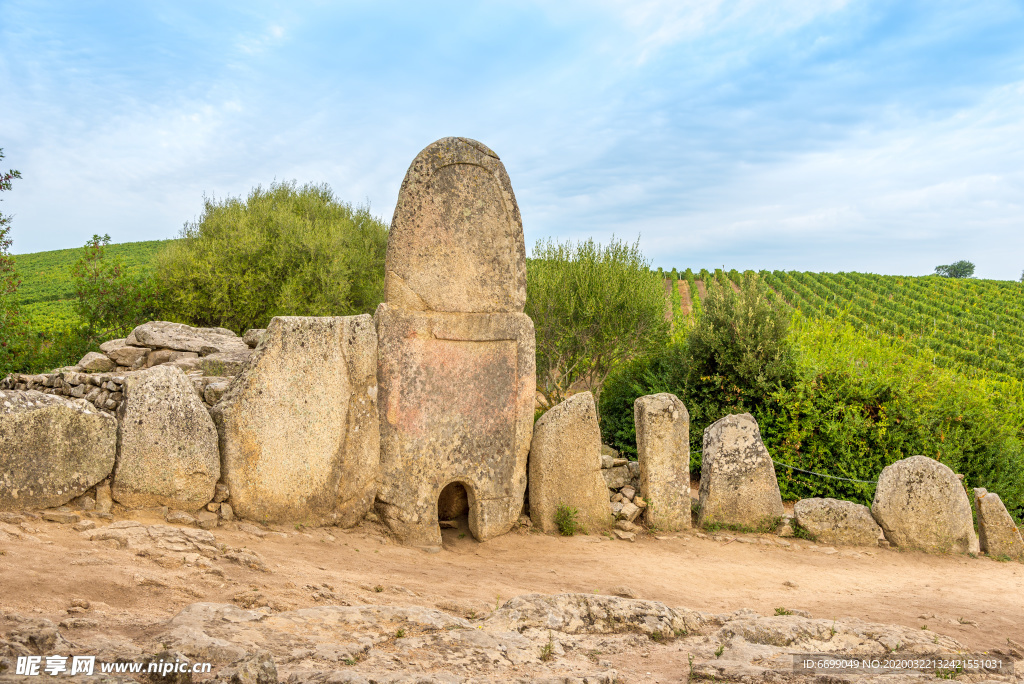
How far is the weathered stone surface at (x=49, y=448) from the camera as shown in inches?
226

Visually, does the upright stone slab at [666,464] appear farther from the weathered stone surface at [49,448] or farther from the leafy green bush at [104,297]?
the leafy green bush at [104,297]

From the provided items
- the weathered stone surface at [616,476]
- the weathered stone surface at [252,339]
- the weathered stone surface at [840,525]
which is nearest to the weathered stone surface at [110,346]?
the weathered stone surface at [252,339]

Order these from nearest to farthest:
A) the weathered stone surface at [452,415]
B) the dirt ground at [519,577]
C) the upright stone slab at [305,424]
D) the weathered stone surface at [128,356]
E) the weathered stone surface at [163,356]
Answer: the dirt ground at [519,577] → the upright stone slab at [305,424] → the weathered stone surface at [452,415] → the weathered stone surface at [163,356] → the weathered stone surface at [128,356]

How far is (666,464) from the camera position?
8.97 meters

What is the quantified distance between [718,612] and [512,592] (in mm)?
1794

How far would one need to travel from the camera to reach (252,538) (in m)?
6.37

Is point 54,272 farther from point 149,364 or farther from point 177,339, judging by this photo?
point 149,364

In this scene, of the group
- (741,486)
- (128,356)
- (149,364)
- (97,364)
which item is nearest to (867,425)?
(741,486)

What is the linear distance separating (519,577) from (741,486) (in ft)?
12.1

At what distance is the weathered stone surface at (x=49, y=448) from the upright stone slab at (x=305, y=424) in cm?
104

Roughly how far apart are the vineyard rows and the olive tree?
387 cm

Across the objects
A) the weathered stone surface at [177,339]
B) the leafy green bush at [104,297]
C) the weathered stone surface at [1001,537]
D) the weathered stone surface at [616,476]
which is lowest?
the weathered stone surface at [1001,537]

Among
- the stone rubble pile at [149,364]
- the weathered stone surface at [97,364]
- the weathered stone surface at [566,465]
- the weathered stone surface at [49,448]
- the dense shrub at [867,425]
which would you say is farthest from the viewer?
the dense shrub at [867,425]

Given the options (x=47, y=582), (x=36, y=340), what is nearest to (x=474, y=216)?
(x=47, y=582)
